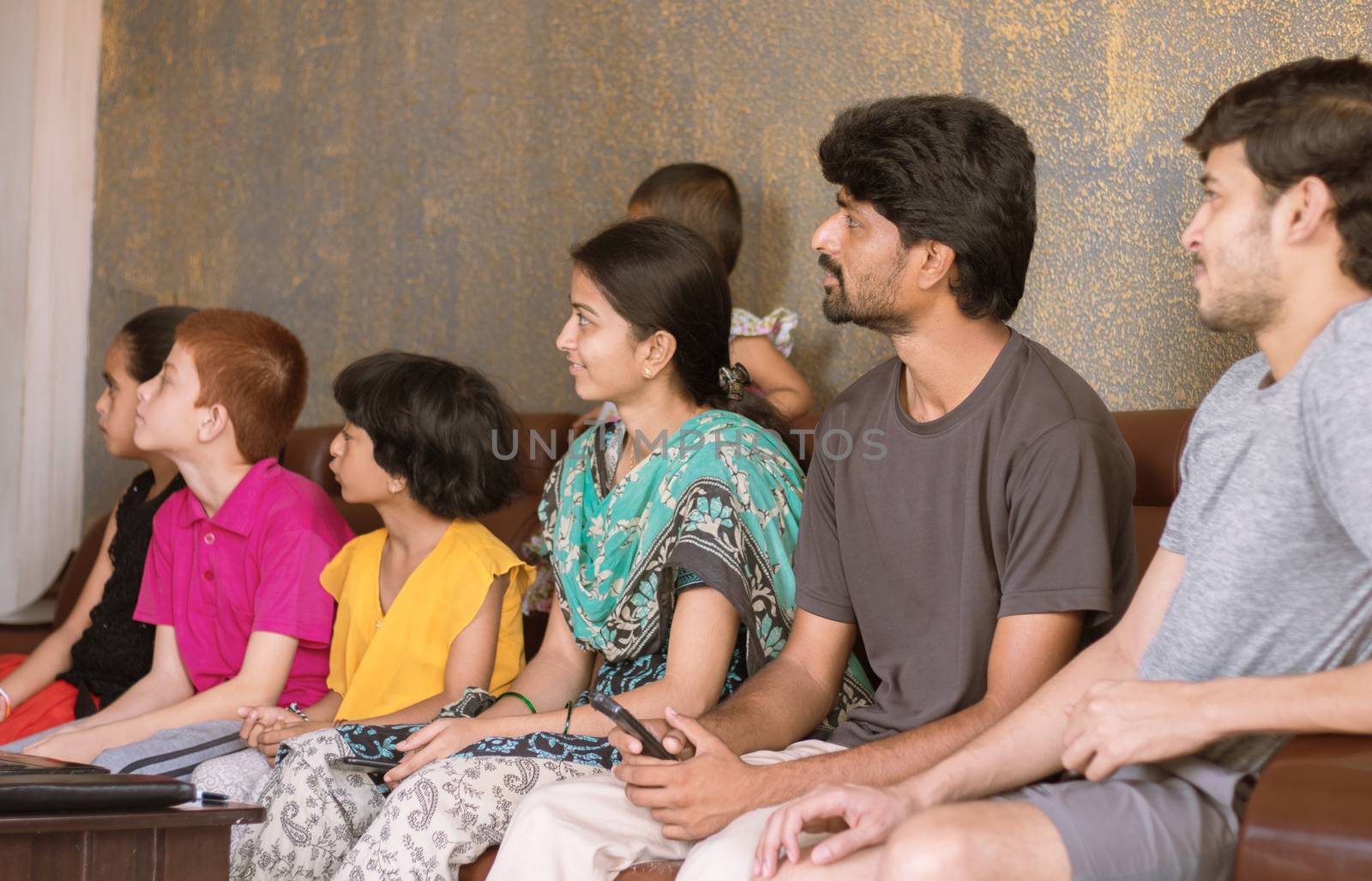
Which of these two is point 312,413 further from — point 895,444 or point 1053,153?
point 895,444

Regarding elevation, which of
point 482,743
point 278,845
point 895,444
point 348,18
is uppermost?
point 348,18

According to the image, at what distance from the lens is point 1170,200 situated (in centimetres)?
253

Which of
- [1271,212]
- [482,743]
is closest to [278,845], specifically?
[482,743]

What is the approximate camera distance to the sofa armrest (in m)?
1.16

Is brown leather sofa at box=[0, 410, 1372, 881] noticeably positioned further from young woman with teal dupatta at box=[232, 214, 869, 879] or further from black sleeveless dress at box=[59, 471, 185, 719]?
black sleeveless dress at box=[59, 471, 185, 719]

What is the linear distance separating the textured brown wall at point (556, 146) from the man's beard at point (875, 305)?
0.81m

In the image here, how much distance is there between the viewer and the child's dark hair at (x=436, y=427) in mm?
2658

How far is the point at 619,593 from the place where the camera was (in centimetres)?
225

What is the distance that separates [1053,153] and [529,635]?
1.44 metres

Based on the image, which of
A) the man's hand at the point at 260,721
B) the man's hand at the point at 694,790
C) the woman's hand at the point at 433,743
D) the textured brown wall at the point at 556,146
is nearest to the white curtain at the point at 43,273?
the textured brown wall at the point at 556,146

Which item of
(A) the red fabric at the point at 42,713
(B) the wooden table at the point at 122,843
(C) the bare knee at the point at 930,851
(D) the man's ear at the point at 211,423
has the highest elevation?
(D) the man's ear at the point at 211,423

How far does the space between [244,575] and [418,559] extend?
1.21ft

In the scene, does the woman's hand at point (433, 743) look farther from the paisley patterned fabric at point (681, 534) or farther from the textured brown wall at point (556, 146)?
the textured brown wall at point (556, 146)

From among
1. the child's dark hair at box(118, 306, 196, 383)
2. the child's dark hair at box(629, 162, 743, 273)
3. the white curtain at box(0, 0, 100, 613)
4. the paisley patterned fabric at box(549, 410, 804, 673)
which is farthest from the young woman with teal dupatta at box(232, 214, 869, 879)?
the white curtain at box(0, 0, 100, 613)
